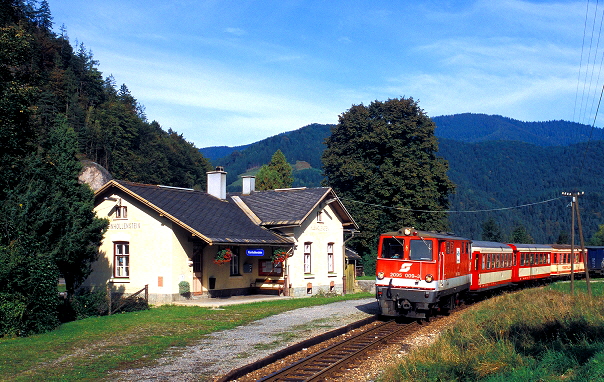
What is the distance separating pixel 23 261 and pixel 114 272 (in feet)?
35.2

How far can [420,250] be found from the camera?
669 inches

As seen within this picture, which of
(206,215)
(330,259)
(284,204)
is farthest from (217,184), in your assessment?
(330,259)

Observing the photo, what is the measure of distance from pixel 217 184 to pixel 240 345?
58.4ft

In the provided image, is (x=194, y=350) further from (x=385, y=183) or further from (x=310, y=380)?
(x=385, y=183)

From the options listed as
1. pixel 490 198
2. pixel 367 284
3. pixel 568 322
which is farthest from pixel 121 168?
pixel 490 198

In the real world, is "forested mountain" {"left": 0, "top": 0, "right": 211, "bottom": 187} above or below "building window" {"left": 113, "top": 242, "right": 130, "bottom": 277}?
above

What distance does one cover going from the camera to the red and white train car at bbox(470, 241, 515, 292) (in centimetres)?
2267

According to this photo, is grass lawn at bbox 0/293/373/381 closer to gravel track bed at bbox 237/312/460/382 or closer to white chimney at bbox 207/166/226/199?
gravel track bed at bbox 237/312/460/382

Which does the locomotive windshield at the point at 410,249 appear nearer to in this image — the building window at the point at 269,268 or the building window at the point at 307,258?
the building window at the point at 269,268

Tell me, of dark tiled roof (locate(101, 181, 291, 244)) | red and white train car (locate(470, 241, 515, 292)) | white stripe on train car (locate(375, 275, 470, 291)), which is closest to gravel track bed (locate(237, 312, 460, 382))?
white stripe on train car (locate(375, 275, 470, 291))

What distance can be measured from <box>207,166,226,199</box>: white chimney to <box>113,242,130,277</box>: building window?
650 centimetres

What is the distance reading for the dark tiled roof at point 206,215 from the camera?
23.5 meters

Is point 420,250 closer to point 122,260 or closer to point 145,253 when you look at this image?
point 145,253

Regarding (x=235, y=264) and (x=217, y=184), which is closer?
(x=235, y=264)
